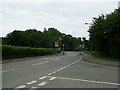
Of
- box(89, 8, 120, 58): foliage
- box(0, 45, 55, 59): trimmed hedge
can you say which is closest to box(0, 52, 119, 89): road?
box(0, 45, 55, 59): trimmed hedge

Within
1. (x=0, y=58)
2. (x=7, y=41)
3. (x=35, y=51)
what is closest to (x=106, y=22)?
(x=35, y=51)

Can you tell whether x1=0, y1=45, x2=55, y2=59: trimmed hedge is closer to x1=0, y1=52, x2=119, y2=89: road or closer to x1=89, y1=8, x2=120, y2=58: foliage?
x1=0, y1=52, x2=119, y2=89: road

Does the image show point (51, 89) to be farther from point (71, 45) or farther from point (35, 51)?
point (71, 45)

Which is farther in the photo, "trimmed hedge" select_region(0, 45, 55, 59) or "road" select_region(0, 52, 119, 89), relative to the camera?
"trimmed hedge" select_region(0, 45, 55, 59)

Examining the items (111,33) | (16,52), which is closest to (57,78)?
(16,52)

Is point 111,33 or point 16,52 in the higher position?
point 111,33

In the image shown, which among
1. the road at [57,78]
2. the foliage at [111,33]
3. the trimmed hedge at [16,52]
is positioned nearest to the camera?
the road at [57,78]

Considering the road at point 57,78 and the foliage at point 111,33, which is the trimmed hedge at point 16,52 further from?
the foliage at point 111,33

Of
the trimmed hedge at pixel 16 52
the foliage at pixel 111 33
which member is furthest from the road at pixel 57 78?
the foliage at pixel 111 33

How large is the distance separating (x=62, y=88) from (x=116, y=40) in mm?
Result: 22077

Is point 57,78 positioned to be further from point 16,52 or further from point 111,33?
point 111,33

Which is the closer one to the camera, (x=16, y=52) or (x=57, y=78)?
(x=57, y=78)

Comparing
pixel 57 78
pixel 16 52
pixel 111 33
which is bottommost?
pixel 57 78

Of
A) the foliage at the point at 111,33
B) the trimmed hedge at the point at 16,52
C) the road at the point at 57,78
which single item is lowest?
the road at the point at 57,78
